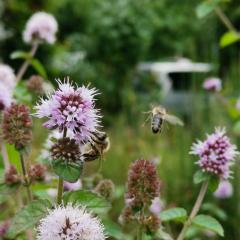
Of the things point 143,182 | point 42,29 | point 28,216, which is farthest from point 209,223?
point 42,29

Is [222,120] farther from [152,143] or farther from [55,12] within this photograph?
[55,12]

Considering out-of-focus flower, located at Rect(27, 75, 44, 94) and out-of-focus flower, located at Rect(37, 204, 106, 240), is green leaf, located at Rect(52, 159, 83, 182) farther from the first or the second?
out-of-focus flower, located at Rect(27, 75, 44, 94)

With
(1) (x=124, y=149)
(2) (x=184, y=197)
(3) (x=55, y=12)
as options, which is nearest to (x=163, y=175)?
(2) (x=184, y=197)

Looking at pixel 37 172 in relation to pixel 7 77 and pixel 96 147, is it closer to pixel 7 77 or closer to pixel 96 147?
pixel 96 147

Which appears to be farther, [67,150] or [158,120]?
[158,120]

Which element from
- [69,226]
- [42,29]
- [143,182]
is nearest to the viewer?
[69,226]

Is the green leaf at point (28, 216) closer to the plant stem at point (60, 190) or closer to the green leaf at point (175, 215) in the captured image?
the plant stem at point (60, 190)
